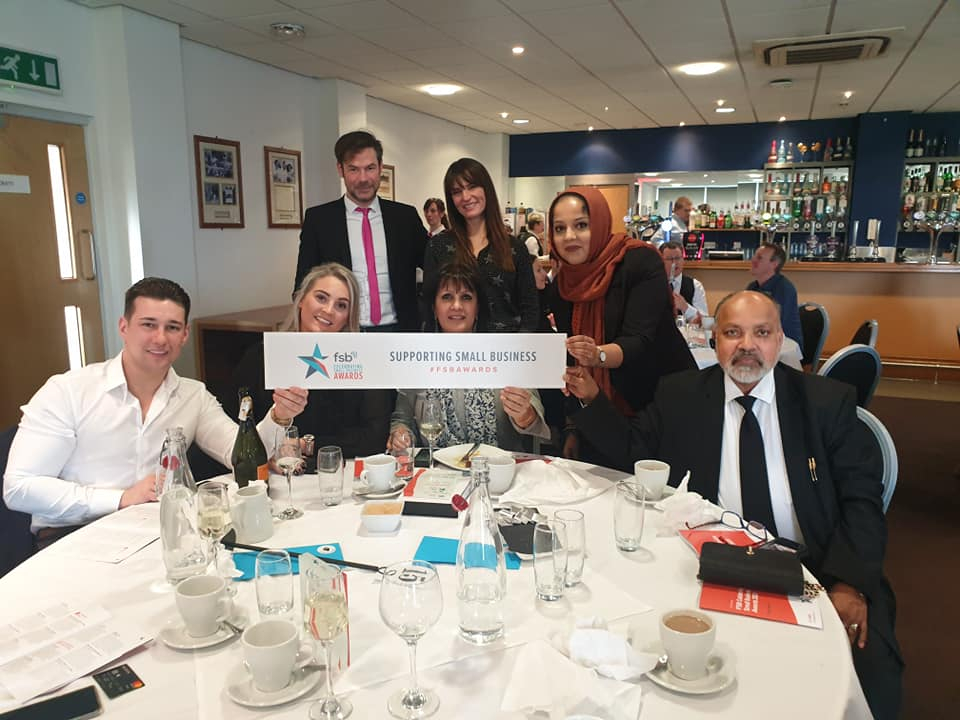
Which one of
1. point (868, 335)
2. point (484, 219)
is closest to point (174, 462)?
point (484, 219)

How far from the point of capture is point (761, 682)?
1111 mm

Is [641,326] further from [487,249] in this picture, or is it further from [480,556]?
[480,556]

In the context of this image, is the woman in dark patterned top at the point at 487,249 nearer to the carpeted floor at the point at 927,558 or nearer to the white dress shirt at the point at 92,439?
the white dress shirt at the point at 92,439

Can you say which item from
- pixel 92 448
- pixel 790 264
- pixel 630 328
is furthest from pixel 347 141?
pixel 790 264

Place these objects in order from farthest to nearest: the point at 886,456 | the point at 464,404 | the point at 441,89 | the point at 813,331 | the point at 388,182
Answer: the point at 388,182 < the point at 441,89 < the point at 813,331 < the point at 464,404 < the point at 886,456

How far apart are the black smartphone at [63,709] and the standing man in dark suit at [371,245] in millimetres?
2401

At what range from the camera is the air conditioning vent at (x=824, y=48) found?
513cm

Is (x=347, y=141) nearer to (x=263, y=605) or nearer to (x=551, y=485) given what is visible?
(x=551, y=485)

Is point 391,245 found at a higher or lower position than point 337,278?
higher

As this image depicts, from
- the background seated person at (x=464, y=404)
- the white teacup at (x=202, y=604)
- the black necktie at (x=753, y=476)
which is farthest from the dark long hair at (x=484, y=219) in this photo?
the white teacup at (x=202, y=604)

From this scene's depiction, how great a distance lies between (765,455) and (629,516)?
59 cm

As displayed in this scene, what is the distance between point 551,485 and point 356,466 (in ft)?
1.99

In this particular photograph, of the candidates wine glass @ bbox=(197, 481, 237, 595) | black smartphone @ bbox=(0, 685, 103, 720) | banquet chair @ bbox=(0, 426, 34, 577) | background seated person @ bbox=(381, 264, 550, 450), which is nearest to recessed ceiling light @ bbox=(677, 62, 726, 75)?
background seated person @ bbox=(381, 264, 550, 450)

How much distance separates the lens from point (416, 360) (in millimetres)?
1963
